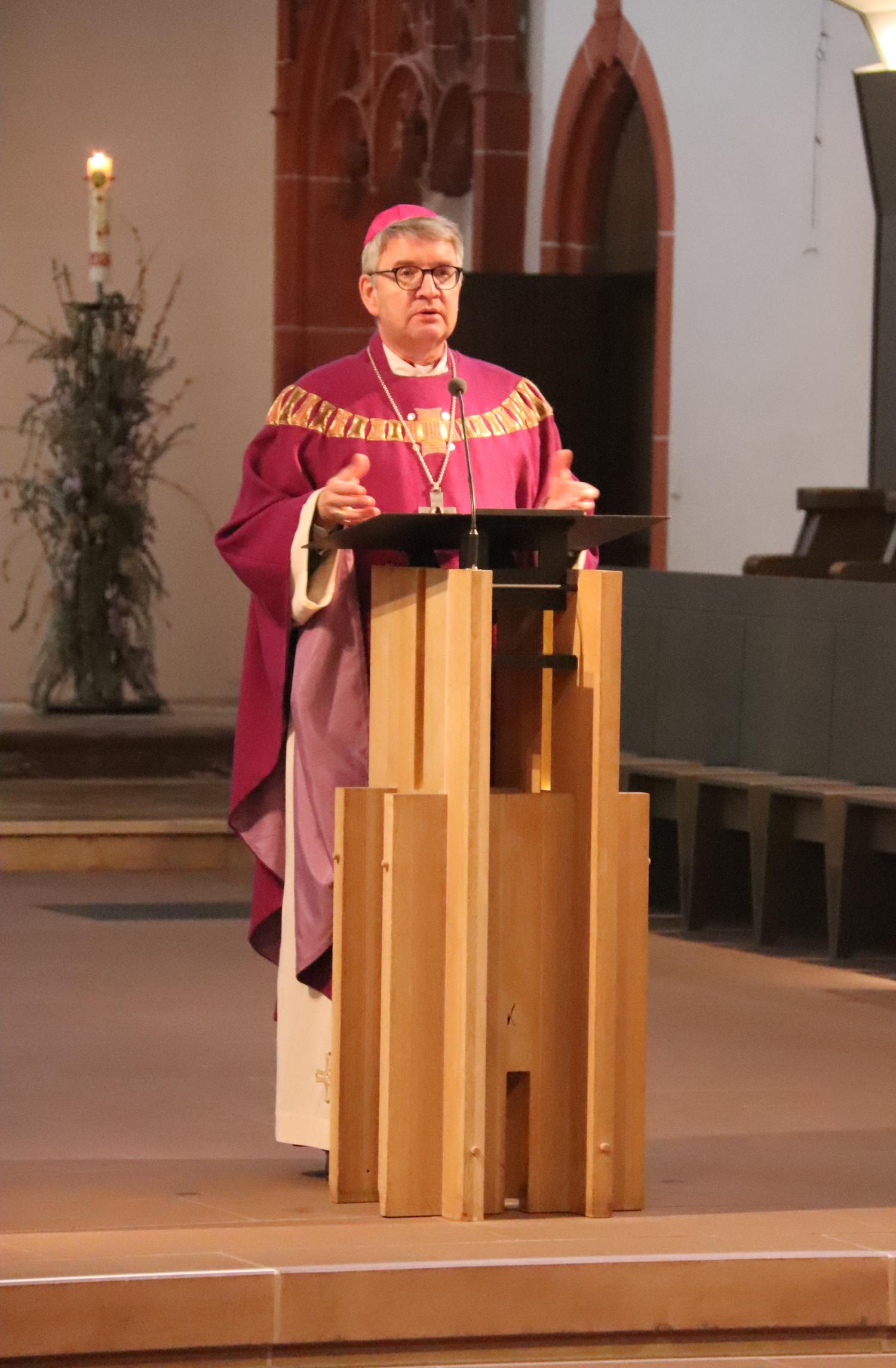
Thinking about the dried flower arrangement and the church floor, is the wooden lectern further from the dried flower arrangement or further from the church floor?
the dried flower arrangement

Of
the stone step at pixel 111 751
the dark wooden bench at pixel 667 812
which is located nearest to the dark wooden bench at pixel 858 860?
the dark wooden bench at pixel 667 812

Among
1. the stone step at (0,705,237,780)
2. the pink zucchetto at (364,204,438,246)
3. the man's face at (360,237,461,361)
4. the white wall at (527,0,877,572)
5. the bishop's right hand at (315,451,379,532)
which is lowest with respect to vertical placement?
the stone step at (0,705,237,780)

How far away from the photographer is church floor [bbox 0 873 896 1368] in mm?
3625

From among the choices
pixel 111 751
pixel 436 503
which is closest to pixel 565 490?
pixel 436 503

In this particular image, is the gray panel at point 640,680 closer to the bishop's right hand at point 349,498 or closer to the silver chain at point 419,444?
the silver chain at point 419,444

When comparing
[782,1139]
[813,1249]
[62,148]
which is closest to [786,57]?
[62,148]

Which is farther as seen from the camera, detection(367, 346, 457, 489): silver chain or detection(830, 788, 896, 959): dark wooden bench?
detection(830, 788, 896, 959): dark wooden bench

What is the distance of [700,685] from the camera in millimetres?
8258

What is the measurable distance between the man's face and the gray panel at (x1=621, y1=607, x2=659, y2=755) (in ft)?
13.2

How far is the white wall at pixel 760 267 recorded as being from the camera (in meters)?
9.20

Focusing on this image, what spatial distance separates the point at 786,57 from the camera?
9438 millimetres

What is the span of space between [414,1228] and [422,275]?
4.81ft

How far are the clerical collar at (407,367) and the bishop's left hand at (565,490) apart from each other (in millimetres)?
270

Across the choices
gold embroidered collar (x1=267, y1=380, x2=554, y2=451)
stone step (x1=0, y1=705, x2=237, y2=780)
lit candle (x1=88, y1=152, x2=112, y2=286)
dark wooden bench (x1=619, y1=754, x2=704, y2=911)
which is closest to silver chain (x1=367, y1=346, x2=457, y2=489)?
gold embroidered collar (x1=267, y1=380, x2=554, y2=451)
